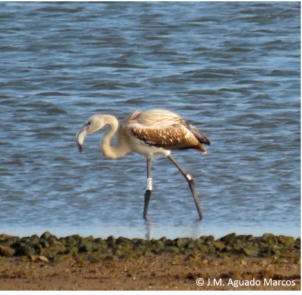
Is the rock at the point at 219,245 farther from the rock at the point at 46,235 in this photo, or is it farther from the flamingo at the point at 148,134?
the flamingo at the point at 148,134

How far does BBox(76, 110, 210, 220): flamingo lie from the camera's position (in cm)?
927

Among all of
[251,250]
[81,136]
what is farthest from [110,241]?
[81,136]

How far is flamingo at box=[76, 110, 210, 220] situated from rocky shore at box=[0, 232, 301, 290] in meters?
1.89

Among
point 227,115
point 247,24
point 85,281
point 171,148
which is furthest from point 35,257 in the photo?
point 247,24

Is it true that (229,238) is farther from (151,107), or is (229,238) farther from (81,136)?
(151,107)

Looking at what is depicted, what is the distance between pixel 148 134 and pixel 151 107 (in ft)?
13.3

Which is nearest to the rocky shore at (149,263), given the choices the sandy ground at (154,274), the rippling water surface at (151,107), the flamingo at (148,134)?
the sandy ground at (154,274)

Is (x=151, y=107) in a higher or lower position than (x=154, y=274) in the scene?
lower

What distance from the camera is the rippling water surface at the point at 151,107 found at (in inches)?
347

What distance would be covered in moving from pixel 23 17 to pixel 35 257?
12376 mm

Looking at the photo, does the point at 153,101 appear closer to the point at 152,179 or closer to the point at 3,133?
the point at 3,133

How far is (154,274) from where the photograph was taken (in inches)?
255

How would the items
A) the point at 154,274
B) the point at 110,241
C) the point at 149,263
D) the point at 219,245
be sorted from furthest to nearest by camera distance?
the point at 110,241
the point at 219,245
the point at 149,263
the point at 154,274

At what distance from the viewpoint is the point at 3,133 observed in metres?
11.8
